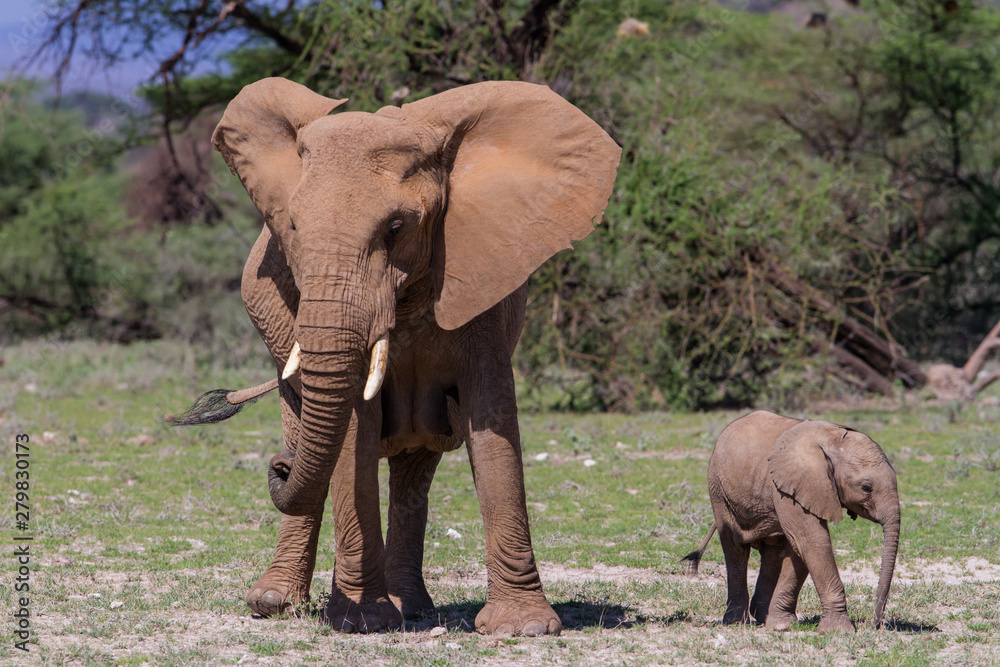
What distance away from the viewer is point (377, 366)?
4660 millimetres

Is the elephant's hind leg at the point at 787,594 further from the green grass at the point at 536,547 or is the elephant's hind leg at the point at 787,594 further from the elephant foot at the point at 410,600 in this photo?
the elephant foot at the point at 410,600

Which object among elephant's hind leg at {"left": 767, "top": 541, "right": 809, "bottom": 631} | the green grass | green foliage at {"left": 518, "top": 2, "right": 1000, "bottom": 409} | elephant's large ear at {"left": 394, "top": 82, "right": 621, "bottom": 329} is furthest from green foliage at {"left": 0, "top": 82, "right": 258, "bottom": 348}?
elephant's hind leg at {"left": 767, "top": 541, "right": 809, "bottom": 631}

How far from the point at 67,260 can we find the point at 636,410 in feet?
41.0

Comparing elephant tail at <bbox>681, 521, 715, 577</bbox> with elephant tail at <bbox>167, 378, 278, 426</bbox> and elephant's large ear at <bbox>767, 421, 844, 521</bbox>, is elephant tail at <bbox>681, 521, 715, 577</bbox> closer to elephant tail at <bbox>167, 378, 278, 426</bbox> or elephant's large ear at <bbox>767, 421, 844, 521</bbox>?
elephant's large ear at <bbox>767, 421, 844, 521</bbox>

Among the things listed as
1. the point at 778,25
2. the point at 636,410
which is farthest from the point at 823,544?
the point at 778,25

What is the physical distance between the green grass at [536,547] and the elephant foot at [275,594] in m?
0.09

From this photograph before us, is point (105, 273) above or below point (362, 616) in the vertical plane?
above

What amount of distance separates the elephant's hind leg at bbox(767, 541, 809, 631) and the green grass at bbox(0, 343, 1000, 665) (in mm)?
153

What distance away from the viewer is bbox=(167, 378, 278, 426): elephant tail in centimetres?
628

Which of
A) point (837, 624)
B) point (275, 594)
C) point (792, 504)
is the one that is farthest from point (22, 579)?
point (837, 624)

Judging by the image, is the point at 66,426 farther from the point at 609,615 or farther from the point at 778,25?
the point at 778,25

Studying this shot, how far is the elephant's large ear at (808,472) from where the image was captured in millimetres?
→ 5340

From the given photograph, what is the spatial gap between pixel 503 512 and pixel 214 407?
2070 millimetres

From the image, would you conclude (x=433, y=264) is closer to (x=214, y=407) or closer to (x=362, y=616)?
(x=362, y=616)
